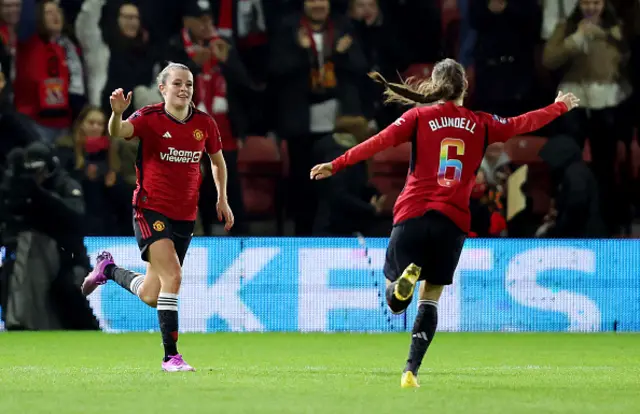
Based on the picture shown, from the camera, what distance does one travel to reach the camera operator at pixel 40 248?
13383 mm

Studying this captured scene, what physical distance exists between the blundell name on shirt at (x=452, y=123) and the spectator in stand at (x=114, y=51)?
7.71m

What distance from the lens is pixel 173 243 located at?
8352 mm

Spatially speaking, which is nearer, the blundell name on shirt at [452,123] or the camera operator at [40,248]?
the blundell name on shirt at [452,123]

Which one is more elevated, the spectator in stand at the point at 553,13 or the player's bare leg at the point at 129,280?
the spectator in stand at the point at 553,13

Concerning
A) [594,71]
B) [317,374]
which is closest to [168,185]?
[317,374]

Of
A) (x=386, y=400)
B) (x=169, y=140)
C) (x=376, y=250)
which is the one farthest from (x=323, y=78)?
(x=386, y=400)

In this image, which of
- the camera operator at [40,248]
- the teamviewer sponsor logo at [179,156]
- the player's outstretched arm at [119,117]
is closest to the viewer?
the player's outstretched arm at [119,117]

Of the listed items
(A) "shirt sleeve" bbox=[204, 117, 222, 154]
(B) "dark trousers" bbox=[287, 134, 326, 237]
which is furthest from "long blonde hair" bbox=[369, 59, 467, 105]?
(B) "dark trousers" bbox=[287, 134, 326, 237]

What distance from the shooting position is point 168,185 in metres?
8.32

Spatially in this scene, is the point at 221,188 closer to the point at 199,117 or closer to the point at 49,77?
the point at 199,117

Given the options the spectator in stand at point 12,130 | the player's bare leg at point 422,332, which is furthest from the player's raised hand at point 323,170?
the spectator in stand at point 12,130

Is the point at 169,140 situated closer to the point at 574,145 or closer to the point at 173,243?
the point at 173,243

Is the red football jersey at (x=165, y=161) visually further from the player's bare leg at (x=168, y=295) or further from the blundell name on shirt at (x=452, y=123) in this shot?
the blundell name on shirt at (x=452, y=123)

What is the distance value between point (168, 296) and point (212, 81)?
6474mm
